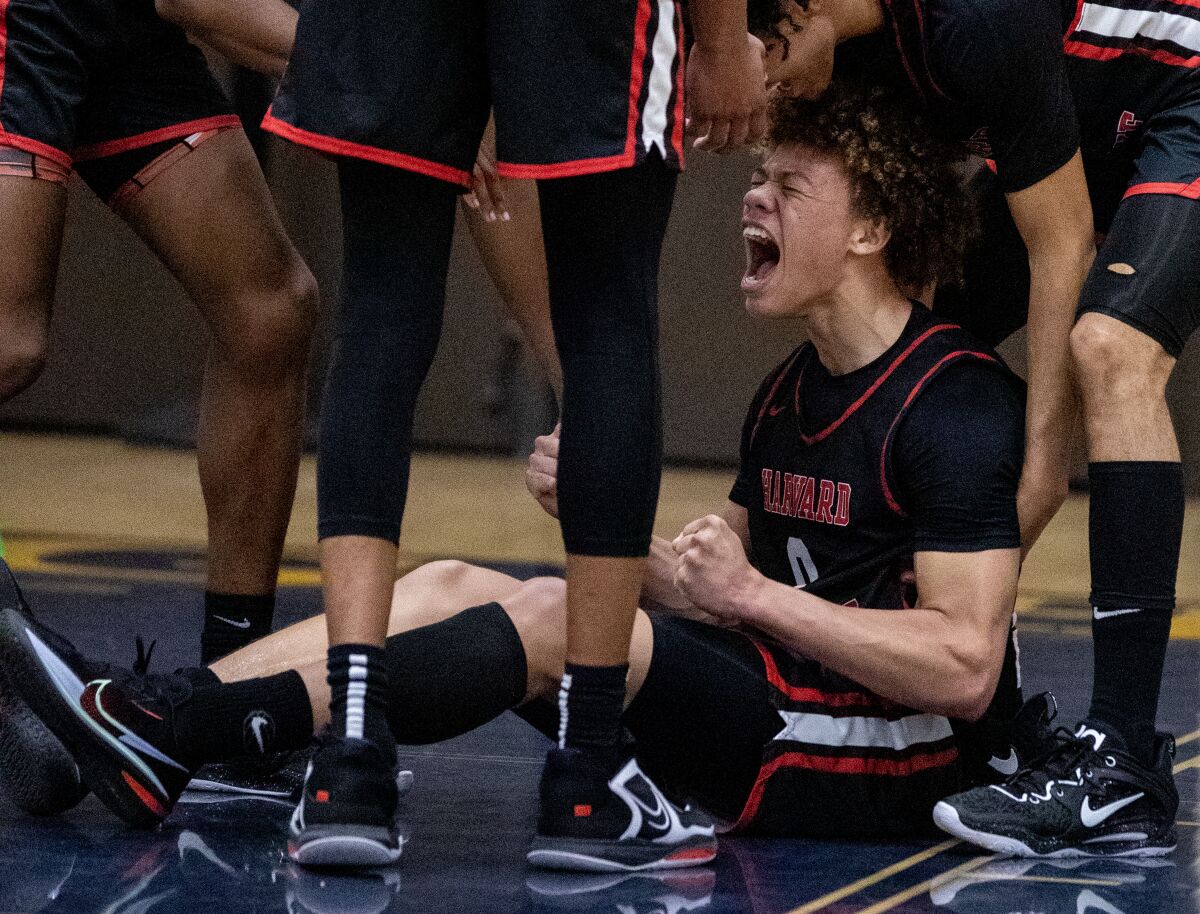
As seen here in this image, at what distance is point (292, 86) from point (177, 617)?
219 cm

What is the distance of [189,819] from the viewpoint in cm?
228

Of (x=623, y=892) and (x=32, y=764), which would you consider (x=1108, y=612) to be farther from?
(x=32, y=764)

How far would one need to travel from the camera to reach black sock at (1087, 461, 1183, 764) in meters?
2.39

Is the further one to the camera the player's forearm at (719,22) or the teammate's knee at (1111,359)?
the teammate's knee at (1111,359)

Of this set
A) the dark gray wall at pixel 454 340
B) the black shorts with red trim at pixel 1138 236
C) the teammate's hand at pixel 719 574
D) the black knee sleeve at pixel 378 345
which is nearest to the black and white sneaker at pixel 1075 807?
the teammate's hand at pixel 719 574

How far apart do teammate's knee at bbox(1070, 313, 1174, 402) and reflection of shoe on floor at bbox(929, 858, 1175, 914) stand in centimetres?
61

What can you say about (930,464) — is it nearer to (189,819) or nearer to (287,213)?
(189,819)

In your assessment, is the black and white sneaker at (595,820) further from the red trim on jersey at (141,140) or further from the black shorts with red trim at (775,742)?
the red trim on jersey at (141,140)

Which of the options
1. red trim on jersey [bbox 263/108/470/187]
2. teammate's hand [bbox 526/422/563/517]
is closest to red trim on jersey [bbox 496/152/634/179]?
red trim on jersey [bbox 263/108/470/187]

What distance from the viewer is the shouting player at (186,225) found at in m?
2.46

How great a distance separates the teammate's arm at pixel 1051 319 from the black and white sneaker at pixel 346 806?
0.93 metres

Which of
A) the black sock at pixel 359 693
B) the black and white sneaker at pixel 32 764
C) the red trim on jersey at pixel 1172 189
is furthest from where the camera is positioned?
the red trim on jersey at pixel 1172 189

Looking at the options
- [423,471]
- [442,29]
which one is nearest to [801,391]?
[442,29]

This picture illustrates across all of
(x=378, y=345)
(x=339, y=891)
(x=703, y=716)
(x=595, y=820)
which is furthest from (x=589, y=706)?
(x=378, y=345)
